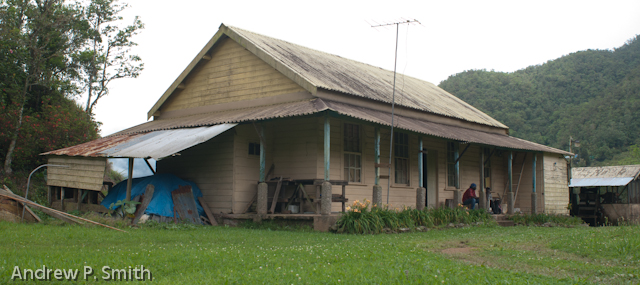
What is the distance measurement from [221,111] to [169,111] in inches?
124

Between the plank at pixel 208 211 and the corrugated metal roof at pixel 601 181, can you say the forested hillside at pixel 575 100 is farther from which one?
the plank at pixel 208 211

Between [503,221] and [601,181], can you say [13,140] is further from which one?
[601,181]

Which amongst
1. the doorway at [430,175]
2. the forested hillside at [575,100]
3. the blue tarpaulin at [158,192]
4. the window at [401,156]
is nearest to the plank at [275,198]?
the blue tarpaulin at [158,192]

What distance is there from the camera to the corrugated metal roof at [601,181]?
1125 inches

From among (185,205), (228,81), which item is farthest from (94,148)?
(228,81)

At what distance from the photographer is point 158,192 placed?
595 inches

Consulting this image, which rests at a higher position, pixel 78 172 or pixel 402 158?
pixel 402 158

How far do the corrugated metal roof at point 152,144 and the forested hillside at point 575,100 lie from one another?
131 ft

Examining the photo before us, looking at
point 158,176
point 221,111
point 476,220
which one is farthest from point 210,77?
point 476,220

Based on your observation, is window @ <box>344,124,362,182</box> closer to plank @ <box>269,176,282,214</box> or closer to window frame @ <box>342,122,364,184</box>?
window frame @ <box>342,122,364,184</box>

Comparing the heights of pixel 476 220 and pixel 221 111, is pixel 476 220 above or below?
below

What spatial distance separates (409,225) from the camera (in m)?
14.1

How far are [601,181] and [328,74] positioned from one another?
19753 mm

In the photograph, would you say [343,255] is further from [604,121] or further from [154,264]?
[604,121]
